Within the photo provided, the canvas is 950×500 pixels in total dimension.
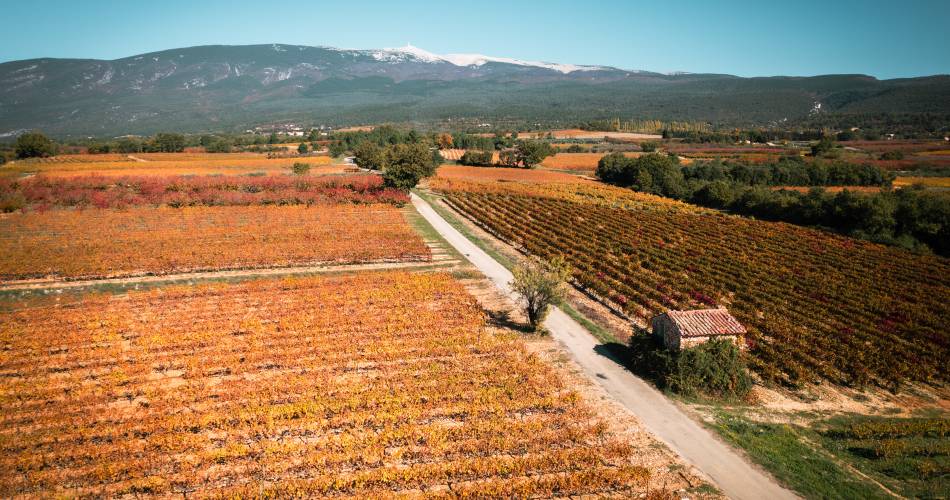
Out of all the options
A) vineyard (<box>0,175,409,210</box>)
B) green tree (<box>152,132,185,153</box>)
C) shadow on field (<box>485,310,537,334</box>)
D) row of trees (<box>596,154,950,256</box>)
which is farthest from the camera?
green tree (<box>152,132,185,153</box>)

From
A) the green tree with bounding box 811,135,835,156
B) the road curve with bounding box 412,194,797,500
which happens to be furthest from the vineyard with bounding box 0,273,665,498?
the green tree with bounding box 811,135,835,156

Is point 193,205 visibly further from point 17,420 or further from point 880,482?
point 880,482

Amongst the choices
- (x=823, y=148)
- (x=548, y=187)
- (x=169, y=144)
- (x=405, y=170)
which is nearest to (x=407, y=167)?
(x=405, y=170)

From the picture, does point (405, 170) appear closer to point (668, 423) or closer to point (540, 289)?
point (540, 289)

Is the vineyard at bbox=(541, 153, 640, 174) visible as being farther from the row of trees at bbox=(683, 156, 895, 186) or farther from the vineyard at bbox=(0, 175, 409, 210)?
the vineyard at bbox=(0, 175, 409, 210)

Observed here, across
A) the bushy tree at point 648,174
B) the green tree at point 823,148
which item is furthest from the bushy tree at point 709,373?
the green tree at point 823,148

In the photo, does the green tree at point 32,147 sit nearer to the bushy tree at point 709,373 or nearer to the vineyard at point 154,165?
the vineyard at point 154,165
